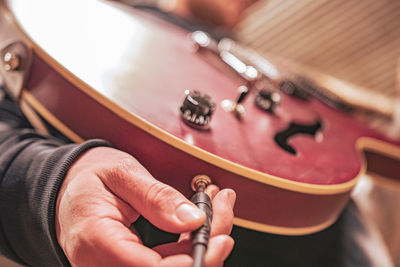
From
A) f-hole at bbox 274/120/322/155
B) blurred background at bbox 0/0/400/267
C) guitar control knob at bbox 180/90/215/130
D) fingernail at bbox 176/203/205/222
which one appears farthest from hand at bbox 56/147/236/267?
blurred background at bbox 0/0/400/267

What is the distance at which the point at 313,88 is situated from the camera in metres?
0.88

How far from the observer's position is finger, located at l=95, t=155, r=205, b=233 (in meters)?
0.27

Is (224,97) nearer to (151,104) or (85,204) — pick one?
(151,104)

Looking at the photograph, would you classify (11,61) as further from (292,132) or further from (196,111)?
(292,132)

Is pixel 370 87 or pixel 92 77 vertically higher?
pixel 92 77

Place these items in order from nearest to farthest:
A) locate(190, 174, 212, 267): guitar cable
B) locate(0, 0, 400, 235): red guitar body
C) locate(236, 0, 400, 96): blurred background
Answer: locate(190, 174, 212, 267): guitar cable → locate(0, 0, 400, 235): red guitar body → locate(236, 0, 400, 96): blurred background

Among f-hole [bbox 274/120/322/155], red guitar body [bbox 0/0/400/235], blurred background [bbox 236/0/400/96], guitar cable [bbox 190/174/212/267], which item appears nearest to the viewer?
guitar cable [bbox 190/174/212/267]

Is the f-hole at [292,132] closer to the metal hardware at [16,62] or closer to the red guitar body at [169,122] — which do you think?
the red guitar body at [169,122]

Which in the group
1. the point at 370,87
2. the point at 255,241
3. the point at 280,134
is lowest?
the point at 370,87

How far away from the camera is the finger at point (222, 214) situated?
0.30m

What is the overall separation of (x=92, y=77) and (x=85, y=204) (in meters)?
0.21

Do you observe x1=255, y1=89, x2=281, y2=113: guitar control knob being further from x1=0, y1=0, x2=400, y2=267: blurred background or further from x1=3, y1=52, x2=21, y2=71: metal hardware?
x1=0, y1=0, x2=400, y2=267: blurred background

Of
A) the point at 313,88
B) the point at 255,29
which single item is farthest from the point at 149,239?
the point at 255,29

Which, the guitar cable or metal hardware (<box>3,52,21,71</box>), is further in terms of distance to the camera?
metal hardware (<box>3,52,21,71</box>)
